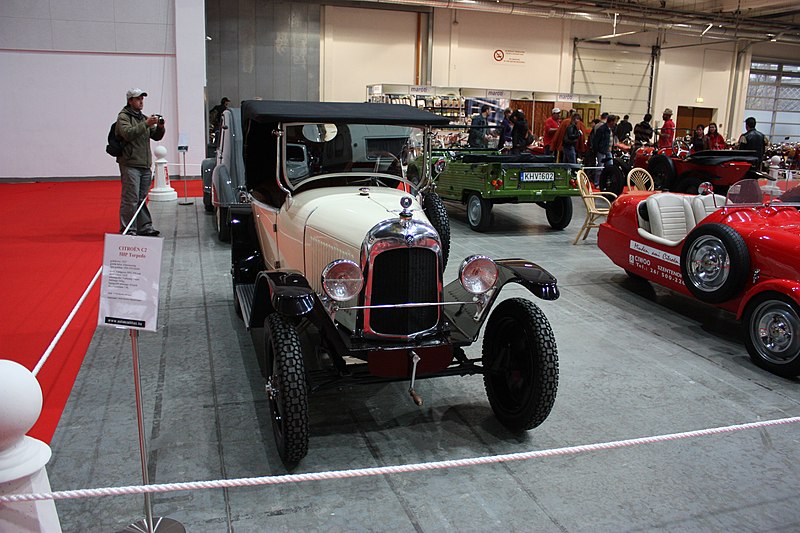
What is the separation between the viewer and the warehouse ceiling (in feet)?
57.5

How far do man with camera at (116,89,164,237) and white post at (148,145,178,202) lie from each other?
369 centimetres

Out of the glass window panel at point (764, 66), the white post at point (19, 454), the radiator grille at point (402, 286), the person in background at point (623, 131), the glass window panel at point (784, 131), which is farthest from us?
the glass window panel at point (784, 131)

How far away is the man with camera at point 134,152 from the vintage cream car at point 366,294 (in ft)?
11.9

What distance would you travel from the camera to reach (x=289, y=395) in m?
2.87

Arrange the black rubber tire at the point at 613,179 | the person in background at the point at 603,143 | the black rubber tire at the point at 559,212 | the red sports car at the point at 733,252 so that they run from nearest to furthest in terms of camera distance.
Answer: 1. the red sports car at the point at 733,252
2. the black rubber tire at the point at 559,212
3. the person in background at the point at 603,143
4. the black rubber tire at the point at 613,179

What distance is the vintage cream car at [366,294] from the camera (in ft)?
10.2

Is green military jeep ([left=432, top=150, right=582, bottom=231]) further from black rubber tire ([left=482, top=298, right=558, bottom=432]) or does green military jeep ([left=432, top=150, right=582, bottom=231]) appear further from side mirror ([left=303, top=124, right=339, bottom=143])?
black rubber tire ([left=482, top=298, right=558, bottom=432])

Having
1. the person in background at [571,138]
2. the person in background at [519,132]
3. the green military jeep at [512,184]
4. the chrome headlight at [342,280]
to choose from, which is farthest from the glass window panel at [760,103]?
the chrome headlight at [342,280]

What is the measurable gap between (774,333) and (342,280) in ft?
10.3

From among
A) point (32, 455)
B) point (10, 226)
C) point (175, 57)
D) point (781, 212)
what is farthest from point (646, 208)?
point (175, 57)

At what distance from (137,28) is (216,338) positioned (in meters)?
11.8

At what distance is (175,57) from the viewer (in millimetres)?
14172

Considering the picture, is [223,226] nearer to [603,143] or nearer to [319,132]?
[319,132]

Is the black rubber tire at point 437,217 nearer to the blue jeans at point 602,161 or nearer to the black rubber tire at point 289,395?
the black rubber tire at point 289,395
